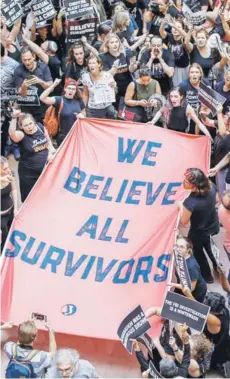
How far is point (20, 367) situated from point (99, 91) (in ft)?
14.5

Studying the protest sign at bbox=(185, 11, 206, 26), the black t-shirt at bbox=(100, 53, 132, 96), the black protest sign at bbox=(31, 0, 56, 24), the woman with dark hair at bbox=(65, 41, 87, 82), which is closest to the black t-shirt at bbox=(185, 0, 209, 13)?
the protest sign at bbox=(185, 11, 206, 26)

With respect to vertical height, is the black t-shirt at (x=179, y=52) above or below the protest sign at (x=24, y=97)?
above

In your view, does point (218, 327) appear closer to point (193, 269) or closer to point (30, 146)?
point (193, 269)

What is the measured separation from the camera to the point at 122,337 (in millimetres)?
6000

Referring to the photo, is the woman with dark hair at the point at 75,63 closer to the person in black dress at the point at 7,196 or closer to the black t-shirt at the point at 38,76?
the black t-shirt at the point at 38,76

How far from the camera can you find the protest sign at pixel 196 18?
11766 millimetres

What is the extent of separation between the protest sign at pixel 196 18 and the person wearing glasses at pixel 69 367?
7.01 meters

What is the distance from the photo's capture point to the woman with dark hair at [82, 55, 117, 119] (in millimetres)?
9484

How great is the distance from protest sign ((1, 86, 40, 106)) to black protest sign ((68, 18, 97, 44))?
1127mm

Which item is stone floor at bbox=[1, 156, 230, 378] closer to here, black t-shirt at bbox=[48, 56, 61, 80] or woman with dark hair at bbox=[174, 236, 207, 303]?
woman with dark hair at bbox=[174, 236, 207, 303]

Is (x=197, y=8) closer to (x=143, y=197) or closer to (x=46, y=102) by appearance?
(x=46, y=102)

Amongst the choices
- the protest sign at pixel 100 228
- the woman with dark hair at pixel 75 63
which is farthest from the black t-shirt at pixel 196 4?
the protest sign at pixel 100 228

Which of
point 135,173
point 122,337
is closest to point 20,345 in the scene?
point 122,337

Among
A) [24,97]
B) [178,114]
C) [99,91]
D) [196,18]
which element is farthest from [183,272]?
[196,18]
